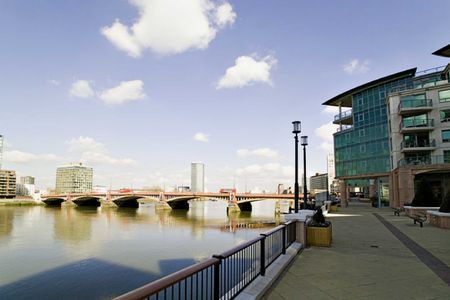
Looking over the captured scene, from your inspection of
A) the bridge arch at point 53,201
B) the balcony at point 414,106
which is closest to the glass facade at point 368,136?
the balcony at point 414,106

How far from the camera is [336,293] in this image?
6777mm

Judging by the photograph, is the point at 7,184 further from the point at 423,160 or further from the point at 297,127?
the point at 297,127

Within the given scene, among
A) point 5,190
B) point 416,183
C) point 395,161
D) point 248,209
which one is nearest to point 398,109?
point 395,161

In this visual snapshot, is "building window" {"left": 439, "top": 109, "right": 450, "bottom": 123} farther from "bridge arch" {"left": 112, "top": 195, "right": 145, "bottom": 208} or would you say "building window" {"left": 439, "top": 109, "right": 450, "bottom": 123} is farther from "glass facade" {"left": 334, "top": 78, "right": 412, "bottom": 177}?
"bridge arch" {"left": 112, "top": 195, "right": 145, "bottom": 208}

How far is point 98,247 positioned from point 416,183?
3607cm

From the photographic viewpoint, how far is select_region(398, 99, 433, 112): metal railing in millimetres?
37562

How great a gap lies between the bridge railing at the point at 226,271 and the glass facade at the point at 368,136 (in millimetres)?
39465

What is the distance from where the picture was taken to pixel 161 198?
83.0m

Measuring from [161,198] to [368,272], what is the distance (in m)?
77.8

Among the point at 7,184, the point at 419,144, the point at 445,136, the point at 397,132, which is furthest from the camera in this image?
the point at 7,184

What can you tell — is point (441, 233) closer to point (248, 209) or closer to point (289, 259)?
point (289, 259)

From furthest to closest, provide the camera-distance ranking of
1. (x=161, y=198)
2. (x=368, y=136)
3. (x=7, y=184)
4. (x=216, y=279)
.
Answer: (x=7, y=184) < (x=161, y=198) < (x=368, y=136) < (x=216, y=279)

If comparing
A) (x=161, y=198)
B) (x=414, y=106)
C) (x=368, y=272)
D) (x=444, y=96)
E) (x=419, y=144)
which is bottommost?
(x=161, y=198)

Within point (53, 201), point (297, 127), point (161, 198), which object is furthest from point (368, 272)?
point (53, 201)
